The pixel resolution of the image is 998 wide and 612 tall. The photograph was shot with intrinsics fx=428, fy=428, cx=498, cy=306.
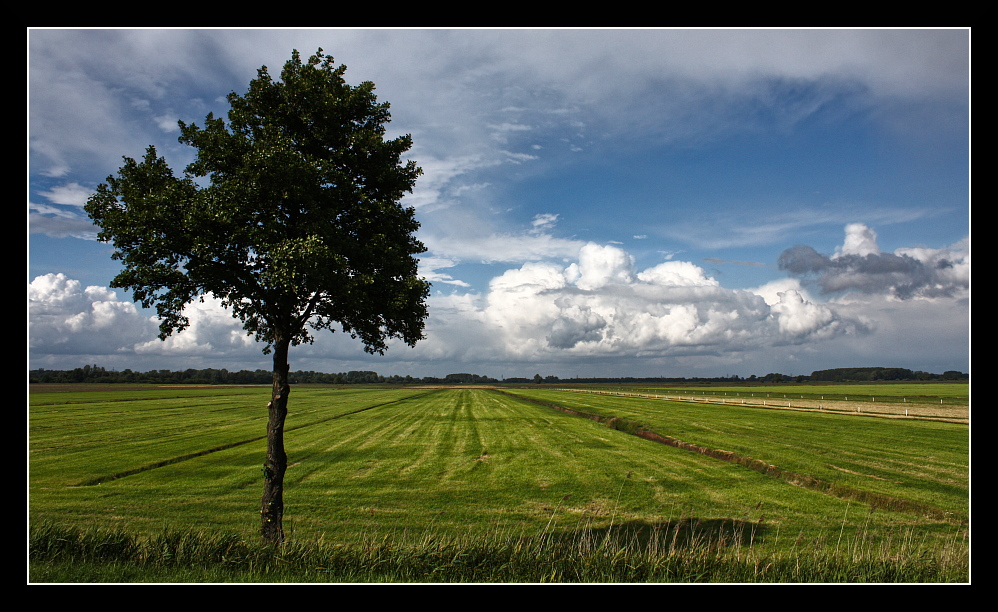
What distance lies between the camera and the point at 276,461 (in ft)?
42.0

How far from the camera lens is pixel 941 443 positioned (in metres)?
37.6

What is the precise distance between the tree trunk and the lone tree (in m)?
0.03

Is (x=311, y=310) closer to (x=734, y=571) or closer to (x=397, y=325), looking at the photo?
(x=397, y=325)

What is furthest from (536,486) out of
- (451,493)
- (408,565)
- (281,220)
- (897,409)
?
(897,409)

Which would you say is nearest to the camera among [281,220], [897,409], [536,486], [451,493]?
[281,220]

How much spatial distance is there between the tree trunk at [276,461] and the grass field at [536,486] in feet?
2.95

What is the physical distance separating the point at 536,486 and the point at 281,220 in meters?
21.1

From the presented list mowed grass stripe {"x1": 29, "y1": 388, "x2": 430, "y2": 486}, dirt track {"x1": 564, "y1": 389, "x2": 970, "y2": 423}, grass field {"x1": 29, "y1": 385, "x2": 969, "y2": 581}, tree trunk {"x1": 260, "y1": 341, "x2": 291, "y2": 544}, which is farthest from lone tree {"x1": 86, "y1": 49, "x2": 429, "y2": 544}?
dirt track {"x1": 564, "y1": 389, "x2": 970, "y2": 423}

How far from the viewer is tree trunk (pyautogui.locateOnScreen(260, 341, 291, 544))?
12.7m

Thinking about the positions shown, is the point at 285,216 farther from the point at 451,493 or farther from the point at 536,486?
the point at 536,486

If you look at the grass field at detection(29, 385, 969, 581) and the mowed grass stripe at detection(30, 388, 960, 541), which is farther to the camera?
the mowed grass stripe at detection(30, 388, 960, 541)

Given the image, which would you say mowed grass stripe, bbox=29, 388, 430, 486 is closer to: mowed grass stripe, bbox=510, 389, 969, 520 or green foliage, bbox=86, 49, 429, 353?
green foliage, bbox=86, 49, 429, 353

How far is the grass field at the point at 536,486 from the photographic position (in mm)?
17625

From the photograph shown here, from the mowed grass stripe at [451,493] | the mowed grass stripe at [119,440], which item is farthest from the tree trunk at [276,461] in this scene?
the mowed grass stripe at [119,440]
